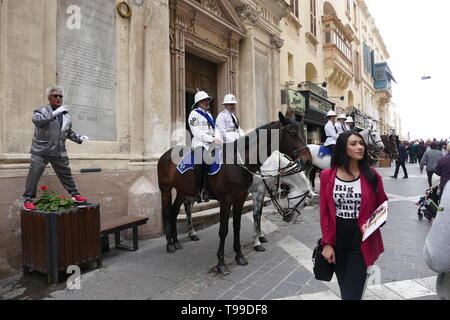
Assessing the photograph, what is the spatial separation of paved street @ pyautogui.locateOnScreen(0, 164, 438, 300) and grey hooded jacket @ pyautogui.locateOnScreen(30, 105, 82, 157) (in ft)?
5.67

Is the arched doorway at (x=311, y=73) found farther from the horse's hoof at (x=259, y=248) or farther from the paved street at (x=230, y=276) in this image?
the horse's hoof at (x=259, y=248)

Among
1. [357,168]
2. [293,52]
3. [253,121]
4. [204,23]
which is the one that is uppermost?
[293,52]

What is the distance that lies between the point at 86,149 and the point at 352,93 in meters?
24.4

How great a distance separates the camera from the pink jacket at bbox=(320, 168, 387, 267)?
2.08 metres

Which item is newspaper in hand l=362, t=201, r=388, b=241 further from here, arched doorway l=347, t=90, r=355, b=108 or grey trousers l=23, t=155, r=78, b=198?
arched doorway l=347, t=90, r=355, b=108

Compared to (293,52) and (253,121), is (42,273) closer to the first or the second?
(253,121)

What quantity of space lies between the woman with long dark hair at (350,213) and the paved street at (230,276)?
119cm

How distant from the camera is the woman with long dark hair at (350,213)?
2.08 m

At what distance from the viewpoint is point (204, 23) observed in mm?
8148

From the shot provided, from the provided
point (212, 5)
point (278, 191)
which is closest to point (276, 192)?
point (278, 191)

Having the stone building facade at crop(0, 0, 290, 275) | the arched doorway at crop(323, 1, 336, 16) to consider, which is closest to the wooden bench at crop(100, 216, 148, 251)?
the stone building facade at crop(0, 0, 290, 275)

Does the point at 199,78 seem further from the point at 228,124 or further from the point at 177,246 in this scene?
the point at 177,246

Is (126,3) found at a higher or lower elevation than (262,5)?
lower
